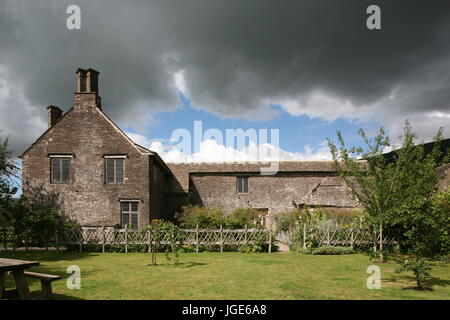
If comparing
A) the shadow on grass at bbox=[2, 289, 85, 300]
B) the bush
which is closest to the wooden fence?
the bush

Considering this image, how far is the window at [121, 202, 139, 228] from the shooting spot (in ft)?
71.0

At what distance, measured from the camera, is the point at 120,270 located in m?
12.4

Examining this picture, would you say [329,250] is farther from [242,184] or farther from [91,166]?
[91,166]

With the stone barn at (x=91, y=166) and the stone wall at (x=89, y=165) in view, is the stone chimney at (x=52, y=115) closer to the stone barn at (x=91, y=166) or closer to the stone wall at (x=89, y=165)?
the stone barn at (x=91, y=166)

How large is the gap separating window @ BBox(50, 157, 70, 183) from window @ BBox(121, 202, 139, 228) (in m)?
4.58

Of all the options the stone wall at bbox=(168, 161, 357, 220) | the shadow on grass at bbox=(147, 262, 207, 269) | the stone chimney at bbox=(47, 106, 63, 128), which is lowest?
the shadow on grass at bbox=(147, 262, 207, 269)

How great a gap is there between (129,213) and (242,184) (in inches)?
462

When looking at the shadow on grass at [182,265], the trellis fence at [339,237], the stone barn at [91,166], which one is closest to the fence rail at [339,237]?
the trellis fence at [339,237]

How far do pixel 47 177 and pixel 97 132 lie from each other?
4722mm

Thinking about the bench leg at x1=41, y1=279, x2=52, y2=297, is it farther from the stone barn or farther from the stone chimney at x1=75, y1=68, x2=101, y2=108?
the stone chimney at x1=75, y1=68, x2=101, y2=108

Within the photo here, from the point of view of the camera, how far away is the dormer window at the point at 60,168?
22.0m
